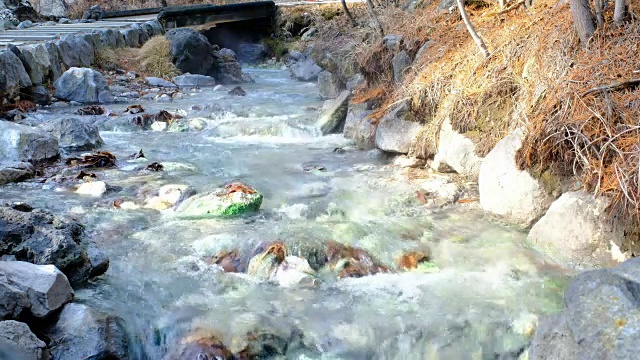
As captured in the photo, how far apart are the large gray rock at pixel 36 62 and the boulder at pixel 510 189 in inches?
292

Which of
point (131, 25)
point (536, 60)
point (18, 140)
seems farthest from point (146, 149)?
point (131, 25)

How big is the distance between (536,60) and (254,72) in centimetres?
1109

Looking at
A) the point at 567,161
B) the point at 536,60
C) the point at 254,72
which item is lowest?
the point at 254,72

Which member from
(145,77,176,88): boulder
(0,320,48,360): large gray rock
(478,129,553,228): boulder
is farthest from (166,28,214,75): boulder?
(0,320,48,360): large gray rock

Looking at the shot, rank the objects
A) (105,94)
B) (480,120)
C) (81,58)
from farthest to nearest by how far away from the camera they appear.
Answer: (81,58), (105,94), (480,120)

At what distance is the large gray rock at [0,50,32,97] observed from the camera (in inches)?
343

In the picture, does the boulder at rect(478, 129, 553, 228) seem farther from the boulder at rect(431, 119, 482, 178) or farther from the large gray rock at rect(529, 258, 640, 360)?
the large gray rock at rect(529, 258, 640, 360)

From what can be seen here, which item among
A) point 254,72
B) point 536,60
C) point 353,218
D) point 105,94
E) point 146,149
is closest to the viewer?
point 353,218

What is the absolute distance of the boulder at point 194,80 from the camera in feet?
41.0

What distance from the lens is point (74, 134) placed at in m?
7.42

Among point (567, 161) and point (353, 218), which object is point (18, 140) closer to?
point (353, 218)

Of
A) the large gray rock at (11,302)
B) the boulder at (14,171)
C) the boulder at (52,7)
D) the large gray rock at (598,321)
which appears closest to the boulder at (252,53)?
the boulder at (52,7)

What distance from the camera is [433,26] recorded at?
8.12 meters

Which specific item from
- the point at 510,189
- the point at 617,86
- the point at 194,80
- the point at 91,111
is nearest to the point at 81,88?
the point at 91,111
